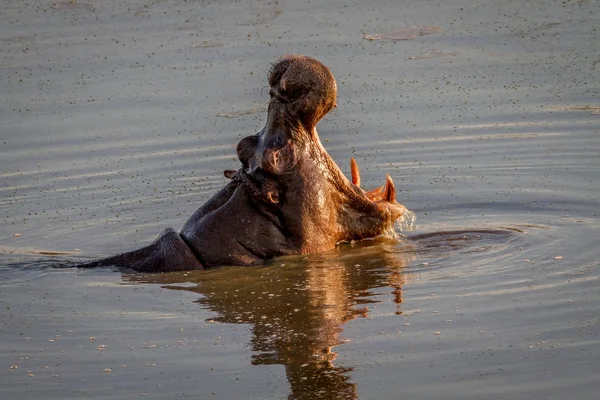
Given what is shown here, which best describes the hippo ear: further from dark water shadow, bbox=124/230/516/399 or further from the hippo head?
dark water shadow, bbox=124/230/516/399

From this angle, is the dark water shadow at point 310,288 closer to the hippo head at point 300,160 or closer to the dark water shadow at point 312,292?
the dark water shadow at point 312,292

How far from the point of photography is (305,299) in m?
7.90

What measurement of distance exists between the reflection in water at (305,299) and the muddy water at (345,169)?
20 millimetres

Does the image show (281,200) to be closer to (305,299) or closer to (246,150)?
(246,150)

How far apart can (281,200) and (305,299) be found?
734 millimetres

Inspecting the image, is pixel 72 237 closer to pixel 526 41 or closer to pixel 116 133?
pixel 116 133

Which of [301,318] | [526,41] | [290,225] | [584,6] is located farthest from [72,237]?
[584,6]

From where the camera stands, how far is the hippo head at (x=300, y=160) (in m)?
8.21

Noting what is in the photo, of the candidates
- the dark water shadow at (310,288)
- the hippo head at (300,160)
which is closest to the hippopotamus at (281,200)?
the hippo head at (300,160)

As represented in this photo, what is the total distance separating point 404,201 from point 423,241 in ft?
3.48

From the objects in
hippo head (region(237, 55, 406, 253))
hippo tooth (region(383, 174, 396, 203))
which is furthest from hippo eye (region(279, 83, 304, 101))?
hippo tooth (region(383, 174, 396, 203))

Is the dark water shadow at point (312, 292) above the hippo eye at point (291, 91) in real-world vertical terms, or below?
below

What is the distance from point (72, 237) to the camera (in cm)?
965

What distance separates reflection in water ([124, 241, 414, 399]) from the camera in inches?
259
